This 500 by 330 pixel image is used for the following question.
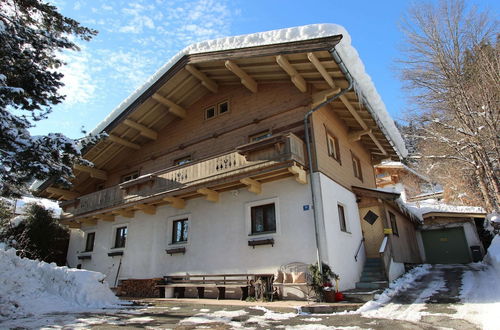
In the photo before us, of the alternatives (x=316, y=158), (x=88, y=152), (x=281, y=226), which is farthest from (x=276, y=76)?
(x=88, y=152)

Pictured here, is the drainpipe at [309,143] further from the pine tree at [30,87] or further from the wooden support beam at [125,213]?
the wooden support beam at [125,213]

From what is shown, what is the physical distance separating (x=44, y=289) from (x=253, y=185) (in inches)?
293

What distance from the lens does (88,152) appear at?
1722 centimetres

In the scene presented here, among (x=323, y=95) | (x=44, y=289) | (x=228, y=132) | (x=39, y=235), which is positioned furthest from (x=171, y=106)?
(x=39, y=235)

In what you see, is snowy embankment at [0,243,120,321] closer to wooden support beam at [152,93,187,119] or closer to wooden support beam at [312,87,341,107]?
wooden support beam at [152,93,187,119]

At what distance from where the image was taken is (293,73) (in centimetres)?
1181

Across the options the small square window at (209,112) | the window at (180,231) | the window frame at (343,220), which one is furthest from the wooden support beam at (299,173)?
the small square window at (209,112)

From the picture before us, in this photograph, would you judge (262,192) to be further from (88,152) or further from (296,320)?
(88,152)

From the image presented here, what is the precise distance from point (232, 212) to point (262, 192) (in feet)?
5.12

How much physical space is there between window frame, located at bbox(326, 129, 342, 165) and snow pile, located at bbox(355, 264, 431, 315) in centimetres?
515

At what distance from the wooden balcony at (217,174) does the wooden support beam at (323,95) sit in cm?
179

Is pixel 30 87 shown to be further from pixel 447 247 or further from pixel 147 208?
pixel 447 247

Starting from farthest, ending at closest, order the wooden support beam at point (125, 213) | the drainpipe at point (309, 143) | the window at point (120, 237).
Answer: the window at point (120, 237) → the wooden support beam at point (125, 213) → the drainpipe at point (309, 143)

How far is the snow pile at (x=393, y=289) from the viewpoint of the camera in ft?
28.2
